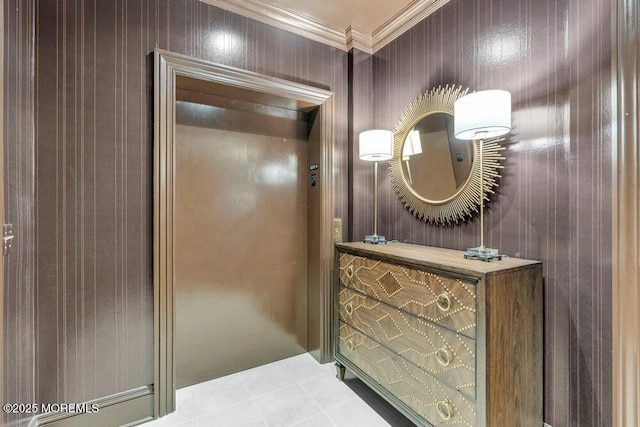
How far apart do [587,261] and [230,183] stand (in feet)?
7.27

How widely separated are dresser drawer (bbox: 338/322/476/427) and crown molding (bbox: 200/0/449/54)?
2.31 m

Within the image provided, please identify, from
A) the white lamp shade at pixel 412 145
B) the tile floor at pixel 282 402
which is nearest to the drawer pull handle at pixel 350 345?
the tile floor at pixel 282 402

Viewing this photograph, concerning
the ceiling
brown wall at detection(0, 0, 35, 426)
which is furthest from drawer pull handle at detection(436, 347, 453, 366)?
the ceiling

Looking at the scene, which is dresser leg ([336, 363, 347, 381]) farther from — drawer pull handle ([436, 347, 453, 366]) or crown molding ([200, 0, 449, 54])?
crown molding ([200, 0, 449, 54])

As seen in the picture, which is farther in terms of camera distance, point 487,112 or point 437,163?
point 437,163

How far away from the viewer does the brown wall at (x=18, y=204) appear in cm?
129

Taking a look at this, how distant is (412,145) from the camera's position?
7.37ft

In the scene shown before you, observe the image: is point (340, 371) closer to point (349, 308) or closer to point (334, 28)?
point (349, 308)

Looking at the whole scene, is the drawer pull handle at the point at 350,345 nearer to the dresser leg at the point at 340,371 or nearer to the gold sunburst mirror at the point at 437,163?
the dresser leg at the point at 340,371

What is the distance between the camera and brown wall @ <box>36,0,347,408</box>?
159 cm

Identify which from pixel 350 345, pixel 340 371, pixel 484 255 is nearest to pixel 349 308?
pixel 350 345

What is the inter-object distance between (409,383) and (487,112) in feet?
4.85

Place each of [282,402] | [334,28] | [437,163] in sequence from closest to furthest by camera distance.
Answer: [282,402]
[437,163]
[334,28]

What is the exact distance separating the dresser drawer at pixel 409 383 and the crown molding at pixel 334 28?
2309 mm
